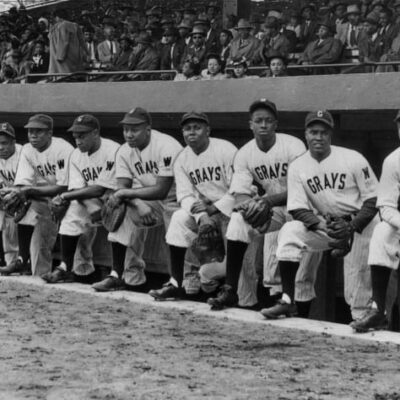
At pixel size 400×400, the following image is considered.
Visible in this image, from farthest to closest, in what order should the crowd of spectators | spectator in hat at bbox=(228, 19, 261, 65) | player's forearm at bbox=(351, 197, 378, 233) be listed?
1. spectator in hat at bbox=(228, 19, 261, 65)
2. the crowd of spectators
3. player's forearm at bbox=(351, 197, 378, 233)

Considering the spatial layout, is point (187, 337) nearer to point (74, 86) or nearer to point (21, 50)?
point (74, 86)

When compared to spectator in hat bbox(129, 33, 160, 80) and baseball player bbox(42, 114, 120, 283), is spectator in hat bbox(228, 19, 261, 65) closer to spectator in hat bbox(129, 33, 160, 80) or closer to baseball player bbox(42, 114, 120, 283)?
spectator in hat bbox(129, 33, 160, 80)

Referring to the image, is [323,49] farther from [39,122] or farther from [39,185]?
[39,185]

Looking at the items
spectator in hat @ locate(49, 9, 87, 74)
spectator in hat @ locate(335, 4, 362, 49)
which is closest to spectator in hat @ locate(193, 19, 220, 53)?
spectator in hat @ locate(335, 4, 362, 49)

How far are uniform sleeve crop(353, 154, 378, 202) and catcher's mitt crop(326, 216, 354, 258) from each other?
0.26m

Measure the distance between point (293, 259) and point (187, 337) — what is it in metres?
0.96

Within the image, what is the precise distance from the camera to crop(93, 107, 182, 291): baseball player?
25.6ft

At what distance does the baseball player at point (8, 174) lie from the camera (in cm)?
932

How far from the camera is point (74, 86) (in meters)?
10.4

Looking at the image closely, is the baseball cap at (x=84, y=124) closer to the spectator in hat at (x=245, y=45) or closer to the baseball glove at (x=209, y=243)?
the baseball glove at (x=209, y=243)

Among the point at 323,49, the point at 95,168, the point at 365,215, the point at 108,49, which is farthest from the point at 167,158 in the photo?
the point at 108,49

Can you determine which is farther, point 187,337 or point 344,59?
point 344,59

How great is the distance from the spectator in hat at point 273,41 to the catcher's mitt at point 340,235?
4.09m

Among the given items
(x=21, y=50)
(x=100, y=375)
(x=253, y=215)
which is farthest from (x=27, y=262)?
(x=21, y=50)
